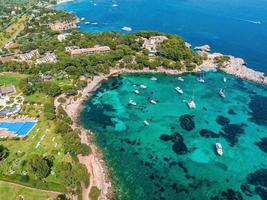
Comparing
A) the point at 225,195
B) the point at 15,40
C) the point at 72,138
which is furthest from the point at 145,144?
the point at 15,40

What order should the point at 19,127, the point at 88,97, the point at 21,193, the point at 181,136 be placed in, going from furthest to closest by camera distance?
1. the point at 88,97
2. the point at 19,127
3. the point at 181,136
4. the point at 21,193

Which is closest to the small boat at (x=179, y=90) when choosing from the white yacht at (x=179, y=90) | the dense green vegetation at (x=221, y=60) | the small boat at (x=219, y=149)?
the white yacht at (x=179, y=90)

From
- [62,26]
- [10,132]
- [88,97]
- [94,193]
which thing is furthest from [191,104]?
[62,26]

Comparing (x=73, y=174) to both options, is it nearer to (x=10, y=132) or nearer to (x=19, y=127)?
(x=10, y=132)

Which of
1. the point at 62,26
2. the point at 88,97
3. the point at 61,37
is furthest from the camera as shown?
the point at 62,26

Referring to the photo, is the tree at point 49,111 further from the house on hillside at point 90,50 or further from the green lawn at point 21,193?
the house on hillside at point 90,50

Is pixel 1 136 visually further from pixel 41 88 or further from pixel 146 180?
pixel 146 180
